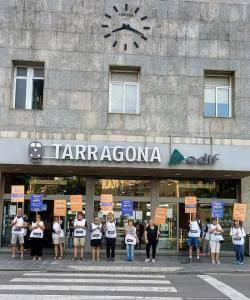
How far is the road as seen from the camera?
36.2 ft

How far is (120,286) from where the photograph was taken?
12664 mm

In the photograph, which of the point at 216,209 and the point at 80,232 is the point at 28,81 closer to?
the point at 80,232

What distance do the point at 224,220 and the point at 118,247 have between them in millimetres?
4889

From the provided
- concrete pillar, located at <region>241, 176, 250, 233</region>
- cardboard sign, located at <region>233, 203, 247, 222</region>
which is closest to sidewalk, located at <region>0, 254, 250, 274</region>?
cardboard sign, located at <region>233, 203, 247, 222</region>

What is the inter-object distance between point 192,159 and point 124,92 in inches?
159

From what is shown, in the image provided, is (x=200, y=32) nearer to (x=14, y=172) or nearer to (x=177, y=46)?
(x=177, y=46)

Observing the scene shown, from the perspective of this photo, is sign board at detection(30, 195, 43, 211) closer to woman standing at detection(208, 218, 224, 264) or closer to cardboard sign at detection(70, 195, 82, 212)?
cardboard sign at detection(70, 195, 82, 212)

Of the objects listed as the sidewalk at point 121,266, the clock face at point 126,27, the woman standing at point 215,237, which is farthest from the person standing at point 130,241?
the clock face at point 126,27

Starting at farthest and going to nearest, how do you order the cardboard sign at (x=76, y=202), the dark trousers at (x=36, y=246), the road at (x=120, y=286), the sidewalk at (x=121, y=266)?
the cardboard sign at (x=76, y=202)
the dark trousers at (x=36, y=246)
the sidewalk at (x=121, y=266)
the road at (x=120, y=286)

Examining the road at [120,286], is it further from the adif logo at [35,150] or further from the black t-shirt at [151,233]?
the adif logo at [35,150]

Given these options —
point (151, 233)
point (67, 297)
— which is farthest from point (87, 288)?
point (151, 233)

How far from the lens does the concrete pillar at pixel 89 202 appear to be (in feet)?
72.3

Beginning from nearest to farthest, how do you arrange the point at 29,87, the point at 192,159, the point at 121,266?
the point at 121,266 → the point at 192,159 → the point at 29,87

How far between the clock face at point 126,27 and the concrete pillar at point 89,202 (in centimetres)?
596
